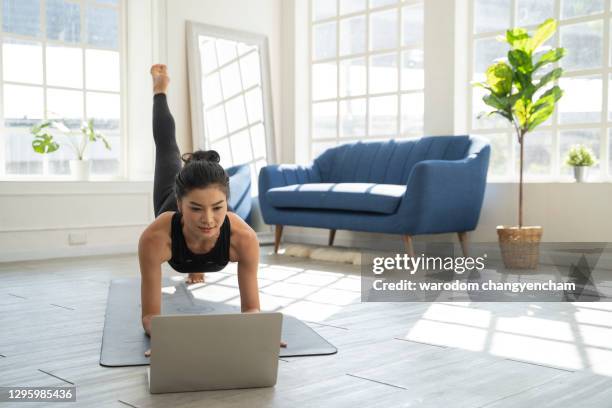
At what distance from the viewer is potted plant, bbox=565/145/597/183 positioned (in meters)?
4.40

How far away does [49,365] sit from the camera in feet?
6.75

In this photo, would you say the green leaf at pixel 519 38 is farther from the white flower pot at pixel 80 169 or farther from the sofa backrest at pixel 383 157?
the white flower pot at pixel 80 169

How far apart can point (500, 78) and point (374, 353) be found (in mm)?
2639

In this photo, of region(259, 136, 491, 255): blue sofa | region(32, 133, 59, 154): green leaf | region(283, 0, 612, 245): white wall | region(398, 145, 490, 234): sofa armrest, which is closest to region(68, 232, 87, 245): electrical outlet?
region(32, 133, 59, 154): green leaf

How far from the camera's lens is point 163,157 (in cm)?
347

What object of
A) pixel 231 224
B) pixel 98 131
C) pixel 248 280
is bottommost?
pixel 248 280

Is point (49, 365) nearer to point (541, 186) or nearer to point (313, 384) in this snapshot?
point (313, 384)

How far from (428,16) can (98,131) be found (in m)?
2.82

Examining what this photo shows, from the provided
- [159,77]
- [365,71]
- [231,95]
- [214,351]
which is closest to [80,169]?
[231,95]

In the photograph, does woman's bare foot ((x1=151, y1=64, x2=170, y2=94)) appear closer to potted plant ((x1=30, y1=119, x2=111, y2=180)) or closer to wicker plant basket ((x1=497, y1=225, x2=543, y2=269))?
potted plant ((x1=30, y1=119, x2=111, y2=180))

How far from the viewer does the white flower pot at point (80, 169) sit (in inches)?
208

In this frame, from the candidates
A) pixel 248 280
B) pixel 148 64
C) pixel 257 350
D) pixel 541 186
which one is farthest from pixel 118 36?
pixel 257 350

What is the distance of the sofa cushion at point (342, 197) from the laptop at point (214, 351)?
2.65m

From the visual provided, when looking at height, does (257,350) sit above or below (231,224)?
below
